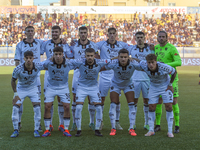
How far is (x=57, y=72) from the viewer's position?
6.62 m

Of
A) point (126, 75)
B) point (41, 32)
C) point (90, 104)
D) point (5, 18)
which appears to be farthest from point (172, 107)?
point (5, 18)

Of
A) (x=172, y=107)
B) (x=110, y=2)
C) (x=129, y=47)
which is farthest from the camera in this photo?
(x=110, y=2)

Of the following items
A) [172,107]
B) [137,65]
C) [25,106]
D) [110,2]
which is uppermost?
[110,2]

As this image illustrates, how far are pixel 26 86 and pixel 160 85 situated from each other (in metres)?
2.96

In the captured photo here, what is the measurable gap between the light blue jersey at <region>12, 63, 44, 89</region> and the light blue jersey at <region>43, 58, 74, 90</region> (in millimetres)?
189

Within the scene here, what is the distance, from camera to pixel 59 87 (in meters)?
6.71

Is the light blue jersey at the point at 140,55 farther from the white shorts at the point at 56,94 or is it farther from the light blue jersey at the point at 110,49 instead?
the white shorts at the point at 56,94

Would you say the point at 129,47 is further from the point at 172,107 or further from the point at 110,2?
the point at 110,2

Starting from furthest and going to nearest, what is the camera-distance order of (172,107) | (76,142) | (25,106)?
(25,106)
(172,107)
(76,142)

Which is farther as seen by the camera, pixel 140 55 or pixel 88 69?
pixel 140 55

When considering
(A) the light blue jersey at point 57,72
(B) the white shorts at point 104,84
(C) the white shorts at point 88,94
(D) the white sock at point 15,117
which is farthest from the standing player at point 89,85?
(D) the white sock at point 15,117

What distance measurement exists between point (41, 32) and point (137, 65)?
31.3m

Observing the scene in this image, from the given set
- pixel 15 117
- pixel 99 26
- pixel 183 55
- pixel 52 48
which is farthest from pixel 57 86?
pixel 99 26

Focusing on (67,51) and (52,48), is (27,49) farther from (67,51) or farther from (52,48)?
(67,51)
